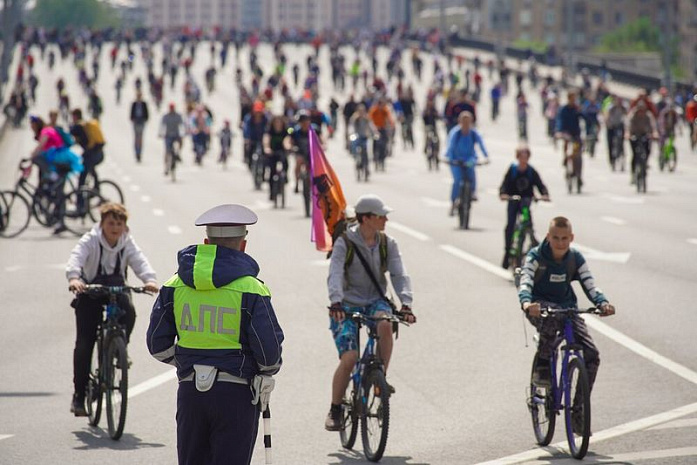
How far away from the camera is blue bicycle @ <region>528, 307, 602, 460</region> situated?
866 cm

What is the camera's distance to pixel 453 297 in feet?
51.0

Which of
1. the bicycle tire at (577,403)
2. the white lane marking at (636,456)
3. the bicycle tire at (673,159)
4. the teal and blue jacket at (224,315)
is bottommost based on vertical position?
the bicycle tire at (673,159)

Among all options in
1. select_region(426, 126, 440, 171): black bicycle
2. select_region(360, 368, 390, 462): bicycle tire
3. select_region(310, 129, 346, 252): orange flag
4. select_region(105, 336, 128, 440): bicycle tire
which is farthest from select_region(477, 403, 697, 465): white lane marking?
select_region(426, 126, 440, 171): black bicycle

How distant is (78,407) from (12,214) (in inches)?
516

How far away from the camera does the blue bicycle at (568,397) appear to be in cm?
Result: 866

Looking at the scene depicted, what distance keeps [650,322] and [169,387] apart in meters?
4.70

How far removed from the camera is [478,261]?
1855 cm

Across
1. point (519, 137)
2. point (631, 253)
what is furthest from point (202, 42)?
point (631, 253)

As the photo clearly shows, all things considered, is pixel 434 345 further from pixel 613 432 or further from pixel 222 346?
pixel 222 346

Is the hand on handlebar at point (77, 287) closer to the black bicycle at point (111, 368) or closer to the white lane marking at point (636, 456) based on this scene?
the black bicycle at point (111, 368)

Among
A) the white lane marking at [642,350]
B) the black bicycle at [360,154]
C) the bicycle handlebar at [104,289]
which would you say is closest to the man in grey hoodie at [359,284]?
the bicycle handlebar at [104,289]

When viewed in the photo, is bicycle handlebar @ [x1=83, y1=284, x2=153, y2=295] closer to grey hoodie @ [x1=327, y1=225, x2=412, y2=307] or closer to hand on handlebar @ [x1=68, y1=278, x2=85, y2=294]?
hand on handlebar @ [x1=68, y1=278, x2=85, y2=294]

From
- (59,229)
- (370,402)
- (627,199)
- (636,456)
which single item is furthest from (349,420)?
(627,199)

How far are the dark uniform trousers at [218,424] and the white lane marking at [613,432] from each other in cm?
264
